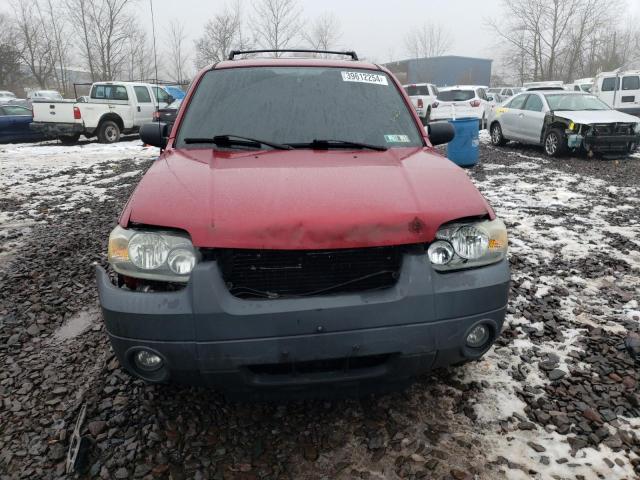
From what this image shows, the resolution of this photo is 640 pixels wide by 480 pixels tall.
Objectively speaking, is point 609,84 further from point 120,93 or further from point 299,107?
point 299,107

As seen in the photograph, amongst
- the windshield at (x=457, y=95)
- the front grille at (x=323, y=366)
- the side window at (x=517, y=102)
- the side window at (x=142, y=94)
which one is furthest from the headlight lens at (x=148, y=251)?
the windshield at (x=457, y=95)

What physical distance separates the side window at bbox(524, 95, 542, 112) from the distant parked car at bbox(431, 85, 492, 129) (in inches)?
210

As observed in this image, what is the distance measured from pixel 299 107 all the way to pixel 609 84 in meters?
22.5

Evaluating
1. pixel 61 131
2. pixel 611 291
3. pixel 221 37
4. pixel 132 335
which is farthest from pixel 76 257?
pixel 221 37

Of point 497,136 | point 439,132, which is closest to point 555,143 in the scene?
point 497,136

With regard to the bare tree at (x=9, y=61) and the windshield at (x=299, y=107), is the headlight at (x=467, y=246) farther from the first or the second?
the bare tree at (x=9, y=61)

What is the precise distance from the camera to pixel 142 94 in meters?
16.2

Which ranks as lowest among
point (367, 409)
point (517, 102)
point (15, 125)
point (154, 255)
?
point (367, 409)

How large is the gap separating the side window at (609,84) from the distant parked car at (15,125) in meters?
22.7

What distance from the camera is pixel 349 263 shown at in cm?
198

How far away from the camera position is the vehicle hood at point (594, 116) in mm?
10500

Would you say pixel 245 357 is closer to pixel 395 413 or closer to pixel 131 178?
pixel 395 413

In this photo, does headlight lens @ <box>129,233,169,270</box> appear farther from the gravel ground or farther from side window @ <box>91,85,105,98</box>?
side window @ <box>91,85,105,98</box>

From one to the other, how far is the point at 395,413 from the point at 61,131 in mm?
15546
